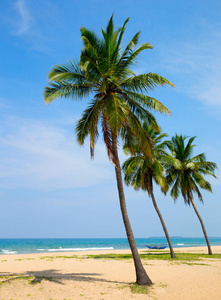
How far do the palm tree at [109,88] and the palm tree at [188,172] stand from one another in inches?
557

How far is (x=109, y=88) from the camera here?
11789 mm

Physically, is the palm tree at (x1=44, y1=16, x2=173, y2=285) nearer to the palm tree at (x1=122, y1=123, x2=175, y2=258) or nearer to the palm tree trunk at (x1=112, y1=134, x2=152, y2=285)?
the palm tree trunk at (x1=112, y1=134, x2=152, y2=285)

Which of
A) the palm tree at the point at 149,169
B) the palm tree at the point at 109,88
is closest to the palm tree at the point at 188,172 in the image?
the palm tree at the point at 149,169

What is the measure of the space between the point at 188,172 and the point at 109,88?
658 inches

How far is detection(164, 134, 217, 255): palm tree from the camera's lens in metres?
25.6

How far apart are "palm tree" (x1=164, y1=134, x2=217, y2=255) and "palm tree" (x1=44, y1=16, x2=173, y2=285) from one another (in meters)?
14.1

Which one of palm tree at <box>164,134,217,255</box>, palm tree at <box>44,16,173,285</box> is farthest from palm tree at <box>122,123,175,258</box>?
palm tree at <box>44,16,173,285</box>

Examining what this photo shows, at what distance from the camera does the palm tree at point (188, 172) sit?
25.6m

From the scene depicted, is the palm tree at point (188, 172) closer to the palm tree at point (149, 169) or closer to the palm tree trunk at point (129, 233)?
the palm tree at point (149, 169)

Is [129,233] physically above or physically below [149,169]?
below

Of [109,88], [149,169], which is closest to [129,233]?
[109,88]

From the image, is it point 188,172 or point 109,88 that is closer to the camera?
point 109,88

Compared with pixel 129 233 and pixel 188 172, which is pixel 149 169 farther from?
pixel 129 233

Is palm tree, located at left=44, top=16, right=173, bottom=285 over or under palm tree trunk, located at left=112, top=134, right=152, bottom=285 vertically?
over
